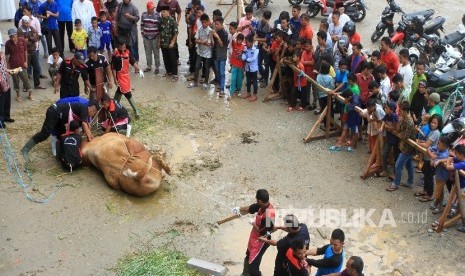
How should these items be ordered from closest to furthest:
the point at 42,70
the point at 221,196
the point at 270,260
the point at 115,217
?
the point at 270,260
the point at 115,217
the point at 221,196
the point at 42,70

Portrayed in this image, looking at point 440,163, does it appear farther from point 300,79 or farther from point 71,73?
point 71,73

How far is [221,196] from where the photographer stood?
8.83 metres

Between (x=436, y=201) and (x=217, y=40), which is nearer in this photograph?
(x=436, y=201)

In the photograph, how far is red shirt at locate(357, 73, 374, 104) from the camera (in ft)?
32.4

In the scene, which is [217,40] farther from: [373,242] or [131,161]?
[373,242]

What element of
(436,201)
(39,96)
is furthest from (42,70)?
(436,201)

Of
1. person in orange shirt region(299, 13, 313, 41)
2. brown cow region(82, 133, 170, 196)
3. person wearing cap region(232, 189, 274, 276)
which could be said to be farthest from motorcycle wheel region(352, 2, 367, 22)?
person wearing cap region(232, 189, 274, 276)

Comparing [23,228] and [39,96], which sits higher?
[39,96]

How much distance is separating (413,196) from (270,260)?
8.85ft

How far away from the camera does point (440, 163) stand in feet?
26.4

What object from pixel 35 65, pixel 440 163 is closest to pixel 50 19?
pixel 35 65

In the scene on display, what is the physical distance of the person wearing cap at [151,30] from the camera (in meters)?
12.2

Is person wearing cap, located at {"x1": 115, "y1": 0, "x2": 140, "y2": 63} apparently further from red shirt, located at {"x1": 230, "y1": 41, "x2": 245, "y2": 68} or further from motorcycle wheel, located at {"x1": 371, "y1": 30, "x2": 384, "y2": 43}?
motorcycle wheel, located at {"x1": 371, "y1": 30, "x2": 384, "y2": 43}

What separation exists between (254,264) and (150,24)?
6.85 m
